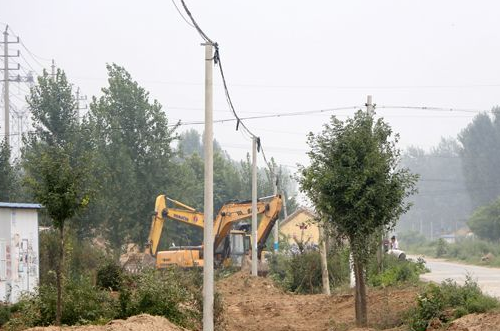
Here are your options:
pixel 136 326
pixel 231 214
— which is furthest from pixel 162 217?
pixel 136 326

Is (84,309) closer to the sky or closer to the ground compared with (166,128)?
closer to the ground

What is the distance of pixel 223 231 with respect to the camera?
44562 mm

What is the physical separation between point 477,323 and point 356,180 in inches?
172

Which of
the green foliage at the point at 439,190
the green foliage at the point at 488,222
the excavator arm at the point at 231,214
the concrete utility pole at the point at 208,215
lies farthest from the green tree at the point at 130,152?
the green foliage at the point at 439,190

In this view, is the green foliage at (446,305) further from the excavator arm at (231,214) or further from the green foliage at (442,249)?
the green foliage at (442,249)

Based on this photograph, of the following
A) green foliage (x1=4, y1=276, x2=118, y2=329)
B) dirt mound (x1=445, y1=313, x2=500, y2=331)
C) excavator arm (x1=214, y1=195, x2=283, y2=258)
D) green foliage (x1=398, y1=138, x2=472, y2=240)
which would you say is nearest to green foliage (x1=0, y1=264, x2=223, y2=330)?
green foliage (x1=4, y1=276, x2=118, y2=329)

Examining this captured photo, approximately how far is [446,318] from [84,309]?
821 cm

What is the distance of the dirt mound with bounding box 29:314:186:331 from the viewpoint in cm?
1656

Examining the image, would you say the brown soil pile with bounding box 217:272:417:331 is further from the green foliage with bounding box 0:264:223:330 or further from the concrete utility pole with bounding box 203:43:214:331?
the concrete utility pole with bounding box 203:43:214:331

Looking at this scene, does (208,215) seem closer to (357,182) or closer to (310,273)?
(357,182)

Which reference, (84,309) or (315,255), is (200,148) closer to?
(315,255)

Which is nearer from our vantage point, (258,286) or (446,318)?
(446,318)

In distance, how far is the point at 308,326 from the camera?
25.1m

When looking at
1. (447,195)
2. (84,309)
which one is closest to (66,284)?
(84,309)
